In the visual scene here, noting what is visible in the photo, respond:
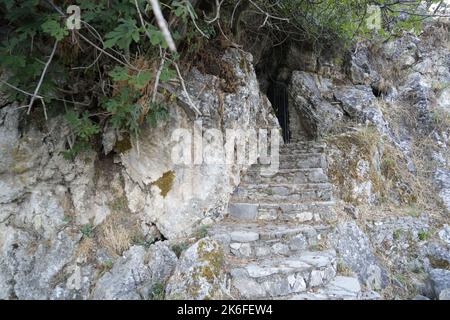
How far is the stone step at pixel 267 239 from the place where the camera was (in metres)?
3.35

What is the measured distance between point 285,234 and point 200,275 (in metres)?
1.21

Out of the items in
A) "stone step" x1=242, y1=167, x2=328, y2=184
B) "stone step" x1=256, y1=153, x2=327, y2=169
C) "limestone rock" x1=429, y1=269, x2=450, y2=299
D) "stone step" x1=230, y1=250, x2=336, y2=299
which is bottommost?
"limestone rock" x1=429, y1=269, x2=450, y2=299

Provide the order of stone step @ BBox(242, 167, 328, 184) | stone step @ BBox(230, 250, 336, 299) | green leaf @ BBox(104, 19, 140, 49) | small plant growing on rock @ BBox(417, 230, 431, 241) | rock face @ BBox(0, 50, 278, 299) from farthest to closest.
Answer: stone step @ BBox(242, 167, 328, 184), small plant growing on rock @ BBox(417, 230, 431, 241), rock face @ BBox(0, 50, 278, 299), stone step @ BBox(230, 250, 336, 299), green leaf @ BBox(104, 19, 140, 49)

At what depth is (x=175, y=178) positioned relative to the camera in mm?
3824

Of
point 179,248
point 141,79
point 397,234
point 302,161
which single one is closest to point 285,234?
point 179,248

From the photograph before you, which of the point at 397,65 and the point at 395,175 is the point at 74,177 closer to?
the point at 395,175

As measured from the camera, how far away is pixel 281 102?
24.0 feet

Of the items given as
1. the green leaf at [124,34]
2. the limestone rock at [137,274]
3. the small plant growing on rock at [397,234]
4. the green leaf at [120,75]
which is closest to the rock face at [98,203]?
the limestone rock at [137,274]

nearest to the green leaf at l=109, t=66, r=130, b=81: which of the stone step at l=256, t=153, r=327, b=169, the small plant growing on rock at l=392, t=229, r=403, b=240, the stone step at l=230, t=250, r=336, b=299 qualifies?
the stone step at l=230, t=250, r=336, b=299

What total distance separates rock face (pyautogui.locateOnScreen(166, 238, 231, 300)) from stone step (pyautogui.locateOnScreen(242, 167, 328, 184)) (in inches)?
70.5

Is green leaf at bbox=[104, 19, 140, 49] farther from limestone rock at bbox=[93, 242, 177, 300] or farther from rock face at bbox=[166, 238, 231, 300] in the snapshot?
limestone rock at bbox=[93, 242, 177, 300]

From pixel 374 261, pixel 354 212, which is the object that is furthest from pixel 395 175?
pixel 374 261

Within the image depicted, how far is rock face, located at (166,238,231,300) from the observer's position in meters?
2.62

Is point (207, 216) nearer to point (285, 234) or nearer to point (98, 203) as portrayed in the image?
point (285, 234)
